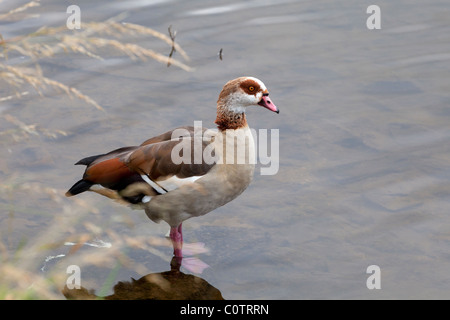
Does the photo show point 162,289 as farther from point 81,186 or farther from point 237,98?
point 237,98

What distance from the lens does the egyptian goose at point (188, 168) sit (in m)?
5.43

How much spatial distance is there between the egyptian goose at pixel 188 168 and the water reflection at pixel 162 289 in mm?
296

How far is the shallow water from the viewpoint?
5.53 metres

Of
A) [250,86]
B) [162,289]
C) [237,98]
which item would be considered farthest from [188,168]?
[162,289]

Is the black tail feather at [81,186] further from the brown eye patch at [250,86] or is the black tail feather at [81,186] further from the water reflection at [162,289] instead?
the brown eye patch at [250,86]

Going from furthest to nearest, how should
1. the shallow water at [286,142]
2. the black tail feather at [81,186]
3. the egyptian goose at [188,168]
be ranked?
the black tail feather at [81,186], the shallow water at [286,142], the egyptian goose at [188,168]

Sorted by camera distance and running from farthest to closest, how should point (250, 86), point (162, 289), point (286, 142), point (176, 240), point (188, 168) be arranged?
point (286, 142)
point (176, 240)
point (250, 86)
point (188, 168)
point (162, 289)

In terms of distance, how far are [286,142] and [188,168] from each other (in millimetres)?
2191

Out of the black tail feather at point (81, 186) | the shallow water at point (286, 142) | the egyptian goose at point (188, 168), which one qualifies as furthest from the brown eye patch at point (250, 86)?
the black tail feather at point (81, 186)

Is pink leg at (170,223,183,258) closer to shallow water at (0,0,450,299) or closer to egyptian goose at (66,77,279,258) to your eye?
egyptian goose at (66,77,279,258)

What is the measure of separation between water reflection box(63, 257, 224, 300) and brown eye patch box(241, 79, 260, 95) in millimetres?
1540

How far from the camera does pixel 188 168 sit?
544 centimetres

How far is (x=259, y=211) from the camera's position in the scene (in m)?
6.35

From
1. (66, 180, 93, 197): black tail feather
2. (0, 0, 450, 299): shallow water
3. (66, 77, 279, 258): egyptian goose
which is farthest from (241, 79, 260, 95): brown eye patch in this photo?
(66, 180, 93, 197): black tail feather
